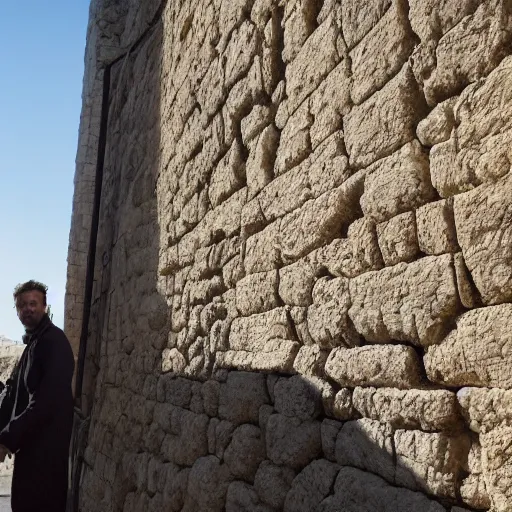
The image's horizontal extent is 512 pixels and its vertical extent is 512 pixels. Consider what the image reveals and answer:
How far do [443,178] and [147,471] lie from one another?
2.70m

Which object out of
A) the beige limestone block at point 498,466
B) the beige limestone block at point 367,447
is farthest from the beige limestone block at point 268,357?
the beige limestone block at point 498,466

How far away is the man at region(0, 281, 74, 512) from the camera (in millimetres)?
4211

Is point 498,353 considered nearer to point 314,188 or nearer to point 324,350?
point 324,350

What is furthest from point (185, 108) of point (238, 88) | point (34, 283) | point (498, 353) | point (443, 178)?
point (498, 353)

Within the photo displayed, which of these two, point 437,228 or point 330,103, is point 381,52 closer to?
point 330,103

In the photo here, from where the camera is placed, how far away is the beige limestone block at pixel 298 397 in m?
2.11

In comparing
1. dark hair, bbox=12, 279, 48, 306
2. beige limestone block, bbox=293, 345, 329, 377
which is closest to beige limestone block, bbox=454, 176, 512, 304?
beige limestone block, bbox=293, 345, 329, 377

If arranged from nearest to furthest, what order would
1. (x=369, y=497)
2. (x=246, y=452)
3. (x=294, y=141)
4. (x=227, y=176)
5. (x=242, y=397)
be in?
(x=369, y=497), (x=294, y=141), (x=246, y=452), (x=242, y=397), (x=227, y=176)

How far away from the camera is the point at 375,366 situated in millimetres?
1805

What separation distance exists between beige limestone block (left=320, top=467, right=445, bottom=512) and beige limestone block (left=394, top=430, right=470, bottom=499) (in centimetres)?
3

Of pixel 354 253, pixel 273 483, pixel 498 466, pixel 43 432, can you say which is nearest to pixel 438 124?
pixel 354 253

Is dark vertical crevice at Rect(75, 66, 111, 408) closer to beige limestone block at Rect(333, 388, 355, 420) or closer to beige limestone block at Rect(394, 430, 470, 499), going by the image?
beige limestone block at Rect(333, 388, 355, 420)

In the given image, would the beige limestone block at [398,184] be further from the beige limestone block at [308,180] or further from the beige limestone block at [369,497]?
the beige limestone block at [369,497]

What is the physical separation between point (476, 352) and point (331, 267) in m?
0.67
